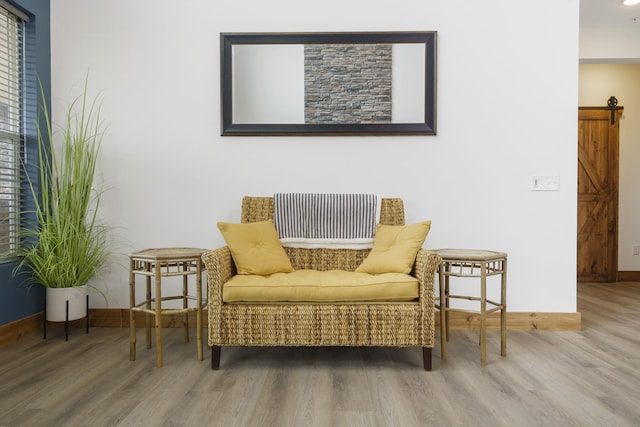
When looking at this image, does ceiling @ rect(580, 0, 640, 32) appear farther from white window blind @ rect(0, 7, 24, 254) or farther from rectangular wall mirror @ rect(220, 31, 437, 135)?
white window blind @ rect(0, 7, 24, 254)

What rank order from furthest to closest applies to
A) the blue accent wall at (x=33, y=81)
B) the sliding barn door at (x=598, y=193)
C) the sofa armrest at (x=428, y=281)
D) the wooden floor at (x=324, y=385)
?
1. the sliding barn door at (x=598, y=193)
2. the blue accent wall at (x=33, y=81)
3. the sofa armrest at (x=428, y=281)
4. the wooden floor at (x=324, y=385)

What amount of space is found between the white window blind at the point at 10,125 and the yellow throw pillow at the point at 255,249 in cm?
148

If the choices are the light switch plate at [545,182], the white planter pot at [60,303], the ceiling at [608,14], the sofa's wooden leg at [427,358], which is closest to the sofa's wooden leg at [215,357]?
the sofa's wooden leg at [427,358]

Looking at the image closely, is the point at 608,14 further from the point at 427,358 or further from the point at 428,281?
the point at 427,358

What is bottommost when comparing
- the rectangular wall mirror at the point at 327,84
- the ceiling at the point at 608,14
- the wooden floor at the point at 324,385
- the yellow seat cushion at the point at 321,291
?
the wooden floor at the point at 324,385

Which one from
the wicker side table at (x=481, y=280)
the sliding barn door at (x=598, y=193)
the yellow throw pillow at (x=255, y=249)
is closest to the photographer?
the wicker side table at (x=481, y=280)

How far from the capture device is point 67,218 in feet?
9.23

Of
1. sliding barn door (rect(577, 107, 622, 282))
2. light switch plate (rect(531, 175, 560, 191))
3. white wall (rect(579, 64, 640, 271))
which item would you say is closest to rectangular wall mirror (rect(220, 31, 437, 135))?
light switch plate (rect(531, 175, 560, 191))

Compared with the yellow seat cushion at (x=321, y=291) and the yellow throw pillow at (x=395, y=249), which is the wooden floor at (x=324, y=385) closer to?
the yellow seat cushion at (x=321, y=291)

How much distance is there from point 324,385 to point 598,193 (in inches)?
179

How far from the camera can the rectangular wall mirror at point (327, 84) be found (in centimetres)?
309

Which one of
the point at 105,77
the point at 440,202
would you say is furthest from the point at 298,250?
the point at 105,77

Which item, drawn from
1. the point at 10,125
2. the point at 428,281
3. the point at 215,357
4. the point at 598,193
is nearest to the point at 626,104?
the point at 598,193

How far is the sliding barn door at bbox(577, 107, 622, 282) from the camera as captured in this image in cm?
512
